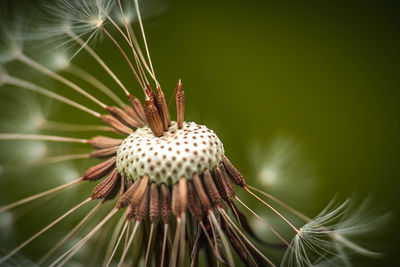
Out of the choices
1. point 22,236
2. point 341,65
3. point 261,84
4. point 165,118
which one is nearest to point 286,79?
point 261,84

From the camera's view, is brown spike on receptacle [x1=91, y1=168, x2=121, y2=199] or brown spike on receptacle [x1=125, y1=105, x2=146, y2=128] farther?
brown spike on receptacle [x1=125, y1=105, x2=146, y2=128]

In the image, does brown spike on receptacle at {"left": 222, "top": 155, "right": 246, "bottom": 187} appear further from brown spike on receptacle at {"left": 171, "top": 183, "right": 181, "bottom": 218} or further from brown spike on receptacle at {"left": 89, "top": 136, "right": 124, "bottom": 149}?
brown spike on receptacle at {"left": 89, "top": 136, "right": 124, "bottom": 149}

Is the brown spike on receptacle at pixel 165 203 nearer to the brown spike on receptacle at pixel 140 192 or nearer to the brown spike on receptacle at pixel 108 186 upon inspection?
the brown spike on receptacle at pixel 140 192

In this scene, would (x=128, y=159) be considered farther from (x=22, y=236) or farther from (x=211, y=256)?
(x=22, y=236)

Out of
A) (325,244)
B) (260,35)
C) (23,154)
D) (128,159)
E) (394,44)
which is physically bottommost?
(325,244)

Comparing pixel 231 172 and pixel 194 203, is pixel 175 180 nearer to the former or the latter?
pixel 194 203

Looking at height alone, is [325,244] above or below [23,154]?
below

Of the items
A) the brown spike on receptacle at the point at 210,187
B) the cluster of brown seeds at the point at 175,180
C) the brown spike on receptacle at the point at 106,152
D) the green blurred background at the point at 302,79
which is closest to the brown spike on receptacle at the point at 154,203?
the cluster of brown seeds at the point at 175,180

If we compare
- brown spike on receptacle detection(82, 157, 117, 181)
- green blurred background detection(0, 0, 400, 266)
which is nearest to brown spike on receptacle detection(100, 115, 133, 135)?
brown spike on receptacle detection(82, 157, 117, 181)
